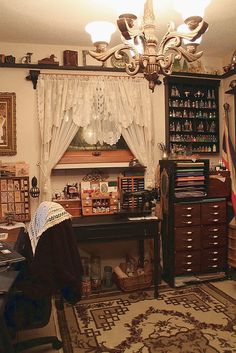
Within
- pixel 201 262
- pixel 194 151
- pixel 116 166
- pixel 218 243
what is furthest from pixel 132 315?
pixel 194 151

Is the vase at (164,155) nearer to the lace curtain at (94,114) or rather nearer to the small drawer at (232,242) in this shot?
the lace curtain at (94,114)

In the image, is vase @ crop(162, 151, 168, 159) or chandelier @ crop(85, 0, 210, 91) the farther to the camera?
vase @ crop(162, 151, 168, 159)

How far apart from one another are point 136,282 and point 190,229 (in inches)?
34.0

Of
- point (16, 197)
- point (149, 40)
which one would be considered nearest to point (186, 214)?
point (16, 197)

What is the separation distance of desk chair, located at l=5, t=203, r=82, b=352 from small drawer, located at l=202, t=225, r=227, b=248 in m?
2.00

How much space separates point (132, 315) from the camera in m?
2.96

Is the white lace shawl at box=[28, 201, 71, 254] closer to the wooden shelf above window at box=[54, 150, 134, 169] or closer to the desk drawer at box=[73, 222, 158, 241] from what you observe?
A: the desk drawer at box=[73, 222, 158, 241]

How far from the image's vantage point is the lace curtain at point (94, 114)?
3625 mm

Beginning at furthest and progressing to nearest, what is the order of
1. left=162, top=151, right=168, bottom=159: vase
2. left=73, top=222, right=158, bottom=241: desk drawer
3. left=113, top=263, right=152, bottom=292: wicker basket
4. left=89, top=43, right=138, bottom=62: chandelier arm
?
left=162, top=151, right=168, bottom=159: vase → left=113, top=263, right=152, bottom=292: wicker basket → left=73, top=222, right=158, bottom=241: desk drawer → left=89, top=43, right=138, bottom=62: chandelier arm

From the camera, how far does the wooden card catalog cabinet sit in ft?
11.7

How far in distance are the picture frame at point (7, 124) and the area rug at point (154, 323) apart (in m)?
1.85

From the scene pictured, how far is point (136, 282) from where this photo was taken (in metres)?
3.51

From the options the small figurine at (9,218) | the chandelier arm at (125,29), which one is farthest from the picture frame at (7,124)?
the chandelier arm at (125,29)

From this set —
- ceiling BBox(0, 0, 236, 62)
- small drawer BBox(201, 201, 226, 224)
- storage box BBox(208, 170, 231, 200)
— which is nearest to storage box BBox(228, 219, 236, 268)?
small drawer BBox(201, 201, 226, 224)
